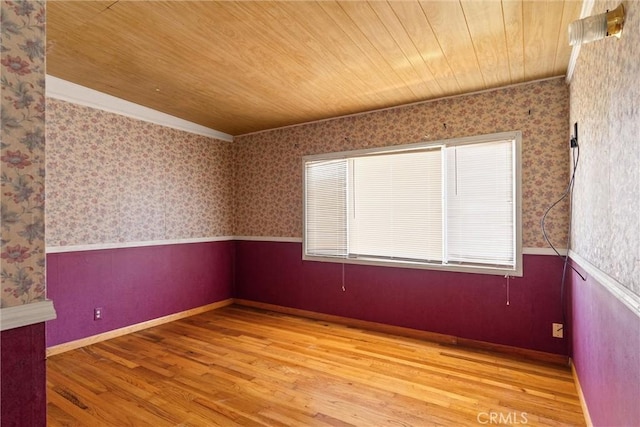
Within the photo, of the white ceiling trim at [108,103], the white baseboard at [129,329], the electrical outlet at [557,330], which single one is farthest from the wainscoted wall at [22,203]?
the electrical outlet at [557,330]

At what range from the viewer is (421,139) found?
3404 millimetres

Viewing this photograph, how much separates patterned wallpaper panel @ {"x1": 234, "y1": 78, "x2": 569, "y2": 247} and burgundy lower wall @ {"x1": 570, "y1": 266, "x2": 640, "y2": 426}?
3.13 feet

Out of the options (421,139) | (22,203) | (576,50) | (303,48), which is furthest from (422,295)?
(22,203)

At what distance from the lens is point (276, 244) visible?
14.6ft

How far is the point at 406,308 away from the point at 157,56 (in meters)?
3.24

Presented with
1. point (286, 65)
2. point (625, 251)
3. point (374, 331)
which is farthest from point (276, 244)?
point (625, 251)

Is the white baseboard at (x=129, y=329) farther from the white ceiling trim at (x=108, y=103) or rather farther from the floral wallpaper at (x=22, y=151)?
the floral wallpaper at (x=22, y=151)

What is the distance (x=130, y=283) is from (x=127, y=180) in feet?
3.72

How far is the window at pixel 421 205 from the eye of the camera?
9.89 feet

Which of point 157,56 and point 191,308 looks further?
point 191,308

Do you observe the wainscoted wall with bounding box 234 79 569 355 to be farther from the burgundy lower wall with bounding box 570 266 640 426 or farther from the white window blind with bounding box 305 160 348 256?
the burgundy lower wall with bounding box 570 266 640 426

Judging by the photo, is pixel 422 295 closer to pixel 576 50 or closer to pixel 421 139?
pixel 421 139

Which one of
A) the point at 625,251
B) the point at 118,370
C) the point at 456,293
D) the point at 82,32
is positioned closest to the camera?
the point at 625,251

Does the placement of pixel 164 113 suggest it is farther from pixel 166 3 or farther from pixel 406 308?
pixel 406 308
